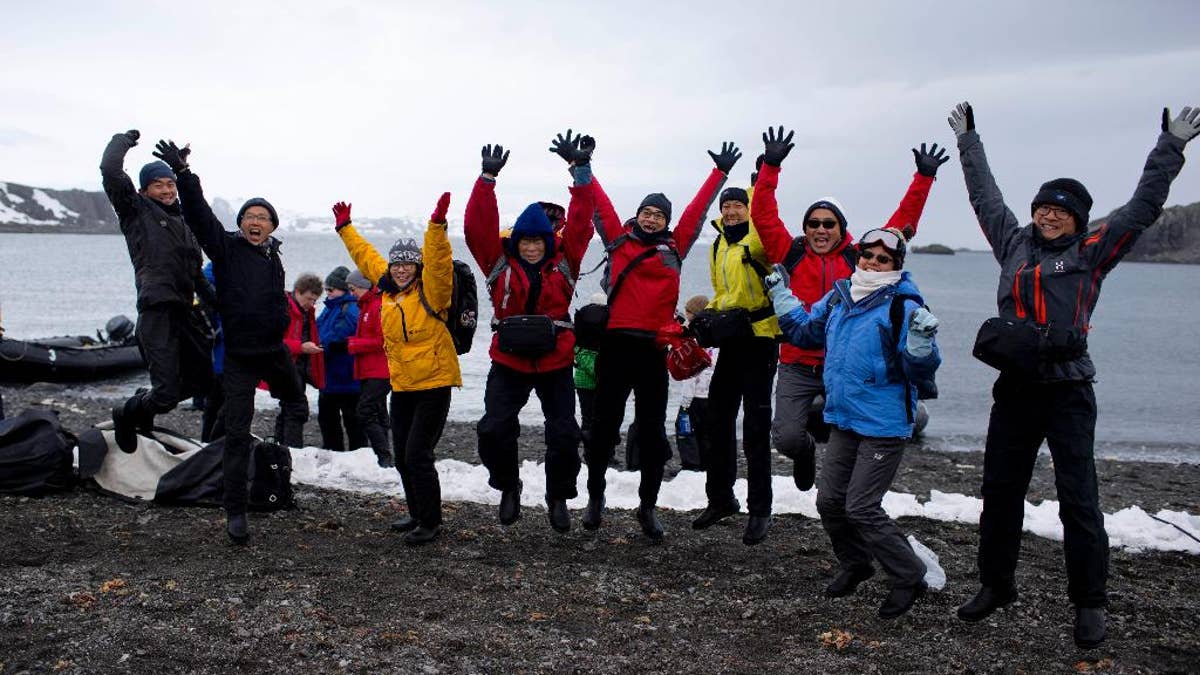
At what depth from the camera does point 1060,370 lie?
525 centimetres

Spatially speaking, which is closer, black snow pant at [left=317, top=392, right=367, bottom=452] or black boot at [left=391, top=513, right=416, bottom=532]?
black boot at [left=391, top=513, right=416, bottom=532]

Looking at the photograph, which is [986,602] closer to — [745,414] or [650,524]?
[745,414]

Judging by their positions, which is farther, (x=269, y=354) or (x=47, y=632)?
(x=269, y=354)

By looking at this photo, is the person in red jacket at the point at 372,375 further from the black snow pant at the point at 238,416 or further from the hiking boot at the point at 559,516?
the hiking boot at the point at 559,516

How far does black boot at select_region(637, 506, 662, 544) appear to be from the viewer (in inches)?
289

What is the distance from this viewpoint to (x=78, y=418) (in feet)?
53.8

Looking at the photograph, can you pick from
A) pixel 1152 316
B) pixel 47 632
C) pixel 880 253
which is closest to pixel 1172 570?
pixel 880 253

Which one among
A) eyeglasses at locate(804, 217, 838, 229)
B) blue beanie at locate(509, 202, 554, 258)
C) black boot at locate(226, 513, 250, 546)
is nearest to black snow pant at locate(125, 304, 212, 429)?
black boot at locate(226, 513, 250, 546)

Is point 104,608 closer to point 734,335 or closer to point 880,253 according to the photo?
point 734,335

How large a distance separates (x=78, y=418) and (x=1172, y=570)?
51.7 feet

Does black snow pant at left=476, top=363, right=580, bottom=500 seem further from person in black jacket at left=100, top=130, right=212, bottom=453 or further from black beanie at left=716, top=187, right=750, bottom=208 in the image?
person in black jacket at left=100, top=130, right=212, bottom=453

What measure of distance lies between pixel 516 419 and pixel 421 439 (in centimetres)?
68

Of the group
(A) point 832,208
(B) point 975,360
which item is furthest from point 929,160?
(B) point 975,360

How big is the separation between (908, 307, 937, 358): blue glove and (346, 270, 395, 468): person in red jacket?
6.50 metres
